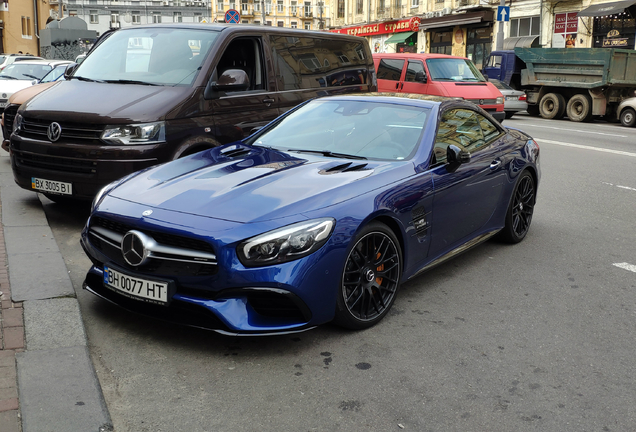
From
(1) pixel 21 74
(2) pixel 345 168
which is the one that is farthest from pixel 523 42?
(2) pixel 345 168

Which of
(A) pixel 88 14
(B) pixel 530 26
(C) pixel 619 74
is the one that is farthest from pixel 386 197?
(A) pixel 88 14

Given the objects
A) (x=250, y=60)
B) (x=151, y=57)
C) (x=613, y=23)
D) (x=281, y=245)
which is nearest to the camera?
(x=281, y=245)

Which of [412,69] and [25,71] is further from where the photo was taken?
[25,71]

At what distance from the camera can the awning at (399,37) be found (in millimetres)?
47291

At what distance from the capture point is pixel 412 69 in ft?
53.9

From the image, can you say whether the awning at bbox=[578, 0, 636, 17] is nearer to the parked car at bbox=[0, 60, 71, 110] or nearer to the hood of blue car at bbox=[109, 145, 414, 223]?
the parked car at bbox=[0, 60, 71, 110]

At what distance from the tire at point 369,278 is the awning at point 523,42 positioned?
3208cm

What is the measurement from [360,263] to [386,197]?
453 mm

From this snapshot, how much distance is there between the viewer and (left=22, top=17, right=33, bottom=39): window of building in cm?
5331

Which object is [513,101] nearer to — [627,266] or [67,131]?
[627,266]

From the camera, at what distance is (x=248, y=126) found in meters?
6.91

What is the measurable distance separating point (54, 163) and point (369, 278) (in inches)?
139

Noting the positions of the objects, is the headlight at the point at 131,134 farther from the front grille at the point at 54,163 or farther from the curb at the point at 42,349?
the curb at the point at 42,349

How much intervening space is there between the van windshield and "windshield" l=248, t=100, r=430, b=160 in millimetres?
1665
